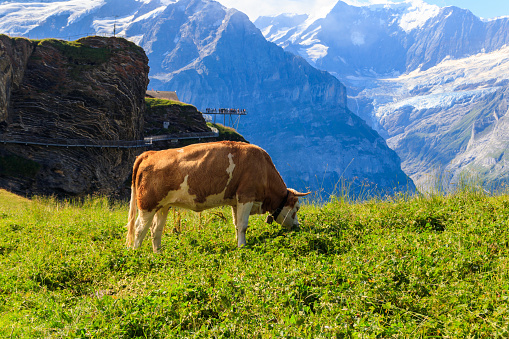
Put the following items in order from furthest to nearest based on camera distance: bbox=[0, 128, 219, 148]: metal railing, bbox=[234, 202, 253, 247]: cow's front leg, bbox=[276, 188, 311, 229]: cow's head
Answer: bbox=[0, 128, 219, 148]: metal railing, bbox=[276, 188, 311, 229]: cow's head, bbox=[234, 202, 253, 247]: cow's front leg

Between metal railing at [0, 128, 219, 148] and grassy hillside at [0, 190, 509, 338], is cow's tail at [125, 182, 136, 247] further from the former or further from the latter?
metal railing at [0, 128, 219, 148]

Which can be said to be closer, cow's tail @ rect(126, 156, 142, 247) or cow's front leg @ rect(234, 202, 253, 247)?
cow's front leg @ rect(234, 202, 253, 247)

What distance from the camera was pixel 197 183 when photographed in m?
9.53

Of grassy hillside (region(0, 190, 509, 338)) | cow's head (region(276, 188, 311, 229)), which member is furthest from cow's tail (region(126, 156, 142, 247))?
cow's head (region(276, 188, 311, 229))

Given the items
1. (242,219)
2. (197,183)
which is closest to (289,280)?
(242,219)

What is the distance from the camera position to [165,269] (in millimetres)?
7820

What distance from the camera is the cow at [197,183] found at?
958cm

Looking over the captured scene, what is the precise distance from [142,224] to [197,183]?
5.98 feet

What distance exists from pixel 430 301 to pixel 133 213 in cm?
753

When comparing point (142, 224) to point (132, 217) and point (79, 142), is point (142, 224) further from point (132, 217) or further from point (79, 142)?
point (79, 142)

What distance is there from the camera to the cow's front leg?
9523 mm

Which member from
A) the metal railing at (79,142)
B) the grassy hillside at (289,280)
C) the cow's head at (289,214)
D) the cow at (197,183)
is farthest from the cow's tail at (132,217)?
the metal railing at (79,142)

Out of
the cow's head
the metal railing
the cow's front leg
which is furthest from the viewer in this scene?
the metal railing

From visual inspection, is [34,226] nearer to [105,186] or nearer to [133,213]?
[133,213]
